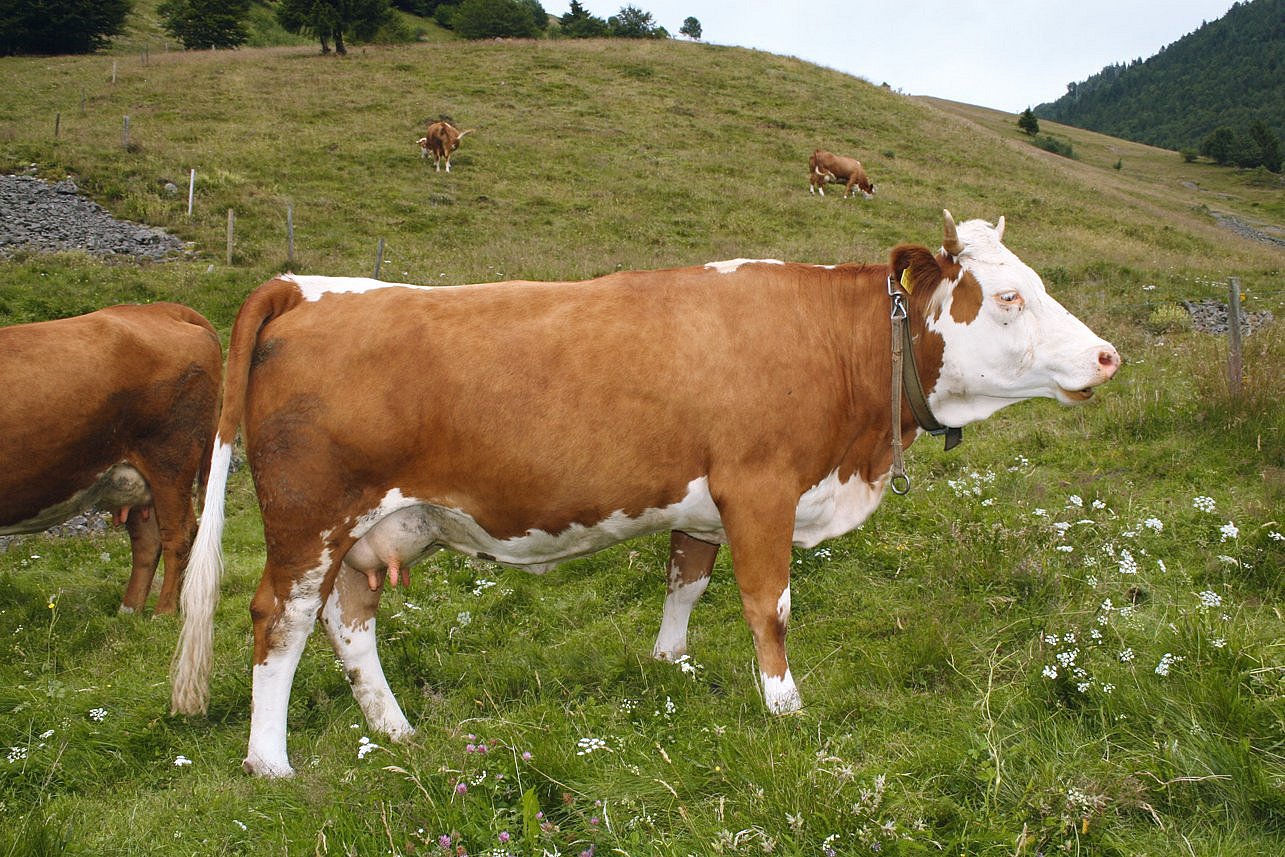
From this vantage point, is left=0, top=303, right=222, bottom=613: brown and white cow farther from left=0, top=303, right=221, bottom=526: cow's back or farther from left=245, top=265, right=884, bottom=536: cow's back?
left=245, top=265, right=884, bottom=536: cow's back

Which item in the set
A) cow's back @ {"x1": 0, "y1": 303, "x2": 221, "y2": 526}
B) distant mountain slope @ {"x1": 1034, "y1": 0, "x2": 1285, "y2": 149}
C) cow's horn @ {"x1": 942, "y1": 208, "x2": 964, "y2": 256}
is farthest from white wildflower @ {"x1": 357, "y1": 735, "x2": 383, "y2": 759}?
distant mountain slope @ {"x1": 1034, "y1": 0, "x2": 1285, "y2": 149}

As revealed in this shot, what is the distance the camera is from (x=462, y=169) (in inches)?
1078

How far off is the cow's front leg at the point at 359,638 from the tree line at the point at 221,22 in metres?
45.3

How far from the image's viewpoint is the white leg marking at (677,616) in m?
4.91

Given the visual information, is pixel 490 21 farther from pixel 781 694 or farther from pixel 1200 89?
pixel 1200 89

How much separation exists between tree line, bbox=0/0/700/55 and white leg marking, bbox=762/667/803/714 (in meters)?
46.5

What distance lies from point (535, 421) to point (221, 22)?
5851 cm

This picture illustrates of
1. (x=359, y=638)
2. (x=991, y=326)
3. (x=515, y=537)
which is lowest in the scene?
(x=359, y=638)

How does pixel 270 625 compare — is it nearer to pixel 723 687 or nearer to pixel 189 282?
pixel 723 687

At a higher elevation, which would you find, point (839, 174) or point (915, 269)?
point (915, 269)

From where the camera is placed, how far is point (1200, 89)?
5605 inches

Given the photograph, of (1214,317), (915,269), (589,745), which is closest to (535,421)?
(589,745)

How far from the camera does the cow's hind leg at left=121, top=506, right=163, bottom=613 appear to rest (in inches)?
260

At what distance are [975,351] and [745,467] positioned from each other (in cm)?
137
